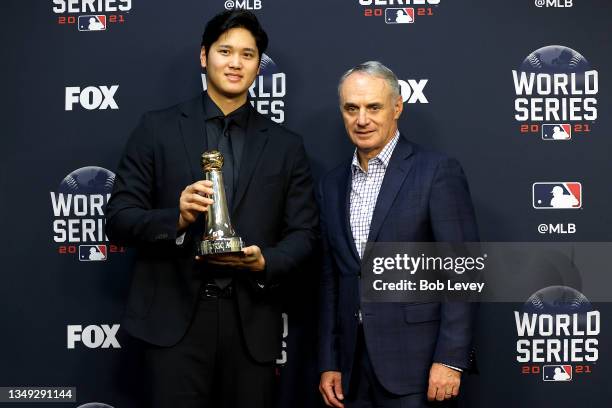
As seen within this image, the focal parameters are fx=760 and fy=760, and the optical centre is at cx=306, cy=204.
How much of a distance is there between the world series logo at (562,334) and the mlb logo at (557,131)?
1.85ft

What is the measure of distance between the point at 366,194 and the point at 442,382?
62cm

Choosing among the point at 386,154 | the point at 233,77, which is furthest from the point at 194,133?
the point at 386,154

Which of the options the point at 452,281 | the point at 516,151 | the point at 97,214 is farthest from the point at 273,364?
the point at 516,151

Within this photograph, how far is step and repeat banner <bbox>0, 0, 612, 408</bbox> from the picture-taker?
286 cm

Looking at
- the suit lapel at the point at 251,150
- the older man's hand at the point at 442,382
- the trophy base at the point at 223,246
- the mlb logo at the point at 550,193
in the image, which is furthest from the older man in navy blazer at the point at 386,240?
the mlb logo at the point at 550,193

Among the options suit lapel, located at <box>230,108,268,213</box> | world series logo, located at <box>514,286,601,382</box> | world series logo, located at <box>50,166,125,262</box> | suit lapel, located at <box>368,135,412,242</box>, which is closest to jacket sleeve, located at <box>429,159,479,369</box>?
suit lapel, located at <box>368,135,412,242</box>

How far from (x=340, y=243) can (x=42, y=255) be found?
1273mm

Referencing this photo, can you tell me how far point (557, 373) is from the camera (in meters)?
2.85

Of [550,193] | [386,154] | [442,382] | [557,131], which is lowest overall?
[442,382]

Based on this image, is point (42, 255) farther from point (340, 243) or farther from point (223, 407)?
point (340, 243)

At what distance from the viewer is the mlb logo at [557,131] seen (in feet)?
9.41

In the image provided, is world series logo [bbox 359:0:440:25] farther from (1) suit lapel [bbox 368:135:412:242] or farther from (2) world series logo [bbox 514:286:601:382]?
Answer: (2) world series logo [bbox 514:286:601:382]

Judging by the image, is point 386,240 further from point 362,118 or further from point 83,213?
point 83,213

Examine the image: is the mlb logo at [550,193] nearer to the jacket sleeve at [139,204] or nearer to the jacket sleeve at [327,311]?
the jacket sleeve at [327,311]
